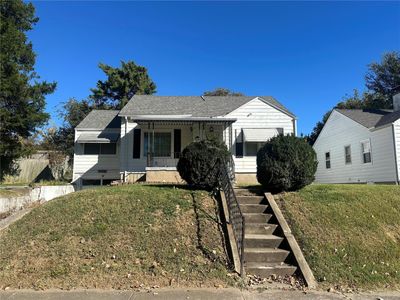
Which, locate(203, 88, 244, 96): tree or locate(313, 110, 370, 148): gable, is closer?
locate(313, 110, 370, 148): gable

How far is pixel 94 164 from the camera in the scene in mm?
19719

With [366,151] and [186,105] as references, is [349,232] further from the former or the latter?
[186,105]

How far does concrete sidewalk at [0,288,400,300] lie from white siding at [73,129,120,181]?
566 inches

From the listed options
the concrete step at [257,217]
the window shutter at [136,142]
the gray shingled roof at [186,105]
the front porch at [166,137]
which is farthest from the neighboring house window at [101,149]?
the concrete step at [257,217]

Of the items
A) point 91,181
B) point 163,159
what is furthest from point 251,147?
point 91,181

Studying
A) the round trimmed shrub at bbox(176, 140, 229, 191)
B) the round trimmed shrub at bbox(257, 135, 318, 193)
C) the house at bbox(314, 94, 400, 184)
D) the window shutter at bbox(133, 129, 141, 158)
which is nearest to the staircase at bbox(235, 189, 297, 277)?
the round trimmed shrub at bbox(257, 135, 318, 193)

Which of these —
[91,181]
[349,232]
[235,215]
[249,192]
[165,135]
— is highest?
[165,135]

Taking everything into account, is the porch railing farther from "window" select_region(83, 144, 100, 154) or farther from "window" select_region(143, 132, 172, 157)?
"window" select_region(83, 144, 100, 154)

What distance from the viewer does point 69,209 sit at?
27.8 feet

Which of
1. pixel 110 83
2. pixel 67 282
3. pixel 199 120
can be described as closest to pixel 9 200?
pixel 67 282

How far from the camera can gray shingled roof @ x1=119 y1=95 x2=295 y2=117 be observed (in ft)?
62.1

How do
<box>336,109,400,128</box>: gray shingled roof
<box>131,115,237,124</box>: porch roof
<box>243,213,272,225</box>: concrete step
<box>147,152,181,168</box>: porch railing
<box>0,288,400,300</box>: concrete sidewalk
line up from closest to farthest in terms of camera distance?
<box>0,288,400,300</box>: concrete sidewalk, <box>243,213,272,225</box>: concrete step, <box>131,115,237,124</box>: porch roof, <box>147,152,181,168</box>: porch railing, <box>336,109,400,128</box>: gray shingled roof

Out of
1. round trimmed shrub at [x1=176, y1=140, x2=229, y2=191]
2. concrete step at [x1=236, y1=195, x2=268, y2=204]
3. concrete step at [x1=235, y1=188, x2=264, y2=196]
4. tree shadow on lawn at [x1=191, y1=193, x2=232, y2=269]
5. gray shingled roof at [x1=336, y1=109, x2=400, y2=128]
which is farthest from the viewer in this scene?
gray shingled roof at [x1=336, y1=109, x2=400, y2=128]

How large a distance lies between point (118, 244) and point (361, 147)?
16737 mm
